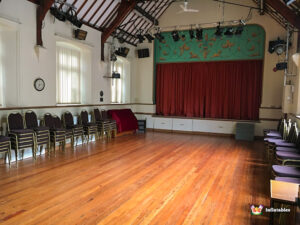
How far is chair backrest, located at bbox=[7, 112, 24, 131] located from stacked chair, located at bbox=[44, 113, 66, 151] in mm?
636

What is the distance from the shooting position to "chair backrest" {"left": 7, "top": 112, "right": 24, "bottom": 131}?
4.86 m

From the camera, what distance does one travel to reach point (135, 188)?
362cm

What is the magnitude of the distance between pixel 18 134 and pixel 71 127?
1584 mm

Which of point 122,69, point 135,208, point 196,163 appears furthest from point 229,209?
point 122,69

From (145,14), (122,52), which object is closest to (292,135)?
(122,52)

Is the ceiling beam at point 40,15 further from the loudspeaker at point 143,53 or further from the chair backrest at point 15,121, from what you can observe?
the loudspeaker at point 143,53

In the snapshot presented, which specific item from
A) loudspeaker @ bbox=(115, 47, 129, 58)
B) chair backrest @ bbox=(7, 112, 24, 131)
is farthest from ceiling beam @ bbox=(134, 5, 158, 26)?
chair backrest @ bbox=(7, 112, 24, 131)

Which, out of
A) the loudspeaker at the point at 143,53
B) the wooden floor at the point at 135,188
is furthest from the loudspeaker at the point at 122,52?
the wooden floor at the point at 135,188

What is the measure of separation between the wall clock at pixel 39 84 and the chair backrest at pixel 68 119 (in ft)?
3.07

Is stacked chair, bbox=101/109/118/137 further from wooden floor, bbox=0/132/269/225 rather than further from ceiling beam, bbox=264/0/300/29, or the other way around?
ceiling beam, bbox=264/0/300/29

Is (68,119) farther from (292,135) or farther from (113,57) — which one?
(292,135)

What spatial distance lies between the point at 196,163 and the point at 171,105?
4952mm

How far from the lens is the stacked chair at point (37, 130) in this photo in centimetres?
507

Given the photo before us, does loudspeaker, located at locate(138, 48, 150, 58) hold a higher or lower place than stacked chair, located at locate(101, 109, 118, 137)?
higher
